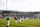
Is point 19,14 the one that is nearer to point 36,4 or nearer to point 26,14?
point 26,14

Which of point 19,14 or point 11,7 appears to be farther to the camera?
point 19,14

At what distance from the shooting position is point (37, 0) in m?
8.82

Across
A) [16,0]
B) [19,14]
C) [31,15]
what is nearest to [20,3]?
[16,0]

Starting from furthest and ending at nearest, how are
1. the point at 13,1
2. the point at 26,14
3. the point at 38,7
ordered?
1. the point at 26,14
2. the point at 13,1
3. the point at 38,7

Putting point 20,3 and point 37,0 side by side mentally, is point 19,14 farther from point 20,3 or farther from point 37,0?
point 37,0

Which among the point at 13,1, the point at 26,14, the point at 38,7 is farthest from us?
the point at 26,14

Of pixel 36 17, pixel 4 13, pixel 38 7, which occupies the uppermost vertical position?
pixel 38 7

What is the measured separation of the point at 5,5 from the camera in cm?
888

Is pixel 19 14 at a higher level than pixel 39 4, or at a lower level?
lower

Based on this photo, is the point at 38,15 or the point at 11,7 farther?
the point at 38,15

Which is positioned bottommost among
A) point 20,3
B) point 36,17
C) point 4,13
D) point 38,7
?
point 36,17

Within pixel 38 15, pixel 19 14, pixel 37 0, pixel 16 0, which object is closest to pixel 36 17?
pixel 38 15

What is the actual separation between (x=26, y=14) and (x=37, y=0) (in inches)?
147

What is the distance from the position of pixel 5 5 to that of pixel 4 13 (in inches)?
152
